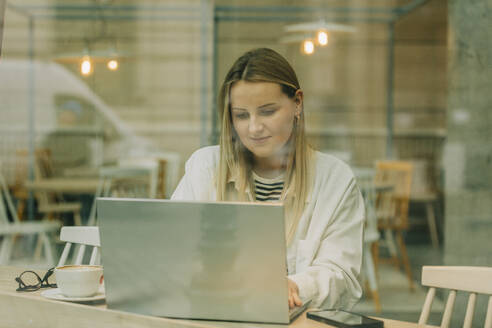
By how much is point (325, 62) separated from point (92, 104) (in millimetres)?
1405

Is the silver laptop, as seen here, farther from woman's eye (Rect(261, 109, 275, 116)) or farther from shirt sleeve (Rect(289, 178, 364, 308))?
woman's eye (Rect(261, 109, 275, 116))

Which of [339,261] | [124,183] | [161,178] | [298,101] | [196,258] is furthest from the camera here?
[124,183]

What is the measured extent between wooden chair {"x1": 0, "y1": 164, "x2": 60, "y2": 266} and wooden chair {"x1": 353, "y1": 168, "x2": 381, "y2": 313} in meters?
1.88

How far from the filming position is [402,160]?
3584 mm

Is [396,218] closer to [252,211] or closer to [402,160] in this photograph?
[402,160]

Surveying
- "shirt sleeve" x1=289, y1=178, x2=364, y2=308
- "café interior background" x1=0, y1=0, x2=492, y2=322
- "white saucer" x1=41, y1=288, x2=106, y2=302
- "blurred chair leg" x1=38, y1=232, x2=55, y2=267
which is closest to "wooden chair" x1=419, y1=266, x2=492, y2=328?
"shirt sleeve" x1=289, y1=178, x2=364, y2=308

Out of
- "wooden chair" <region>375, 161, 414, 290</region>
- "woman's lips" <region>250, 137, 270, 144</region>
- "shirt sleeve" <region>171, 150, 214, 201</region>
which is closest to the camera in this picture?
"woman's lips" <region>250, 137, 270, 144</region>

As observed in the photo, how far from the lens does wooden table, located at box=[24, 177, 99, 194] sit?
134 inches

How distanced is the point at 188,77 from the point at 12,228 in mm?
1427

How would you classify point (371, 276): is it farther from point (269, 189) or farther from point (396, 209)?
point (269, 189)

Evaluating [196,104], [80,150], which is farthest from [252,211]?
[80,150]

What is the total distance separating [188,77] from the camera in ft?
10.9

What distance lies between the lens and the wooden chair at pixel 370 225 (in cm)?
345

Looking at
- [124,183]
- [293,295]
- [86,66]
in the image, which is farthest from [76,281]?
[86,66]
